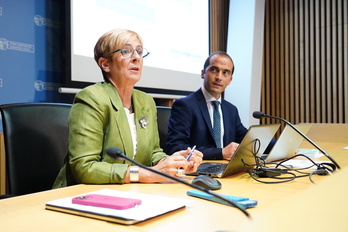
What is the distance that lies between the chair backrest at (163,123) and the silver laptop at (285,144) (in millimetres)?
726

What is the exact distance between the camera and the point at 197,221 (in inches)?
32.7

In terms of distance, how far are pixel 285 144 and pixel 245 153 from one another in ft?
1.47

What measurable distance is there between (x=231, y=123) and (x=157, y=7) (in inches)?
58.3

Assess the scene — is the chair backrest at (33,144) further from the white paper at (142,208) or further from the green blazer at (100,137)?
the white paper at (142,208)

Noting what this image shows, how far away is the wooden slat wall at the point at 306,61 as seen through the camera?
5.02m

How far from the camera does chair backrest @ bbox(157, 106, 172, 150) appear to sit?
94.4 inches

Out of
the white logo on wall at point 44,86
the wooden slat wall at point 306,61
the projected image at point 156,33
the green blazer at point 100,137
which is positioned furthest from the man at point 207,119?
the wooden slat wall at point 306,61

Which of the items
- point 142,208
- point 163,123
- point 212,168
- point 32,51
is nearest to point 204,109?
point 163,123

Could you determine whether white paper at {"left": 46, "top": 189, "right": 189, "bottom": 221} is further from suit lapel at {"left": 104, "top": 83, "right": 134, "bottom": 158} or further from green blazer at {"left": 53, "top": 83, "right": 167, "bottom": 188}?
suit lapel at {"left": 104, "top": 83, "right": 134, "bottom": 158}

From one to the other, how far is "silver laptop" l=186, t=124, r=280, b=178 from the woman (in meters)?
0.12

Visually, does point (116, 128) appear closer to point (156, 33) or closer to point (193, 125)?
point (193, 125)

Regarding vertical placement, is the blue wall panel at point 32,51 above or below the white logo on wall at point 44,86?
above

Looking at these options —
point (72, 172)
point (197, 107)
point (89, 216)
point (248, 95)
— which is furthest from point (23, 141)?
point (248, 95)

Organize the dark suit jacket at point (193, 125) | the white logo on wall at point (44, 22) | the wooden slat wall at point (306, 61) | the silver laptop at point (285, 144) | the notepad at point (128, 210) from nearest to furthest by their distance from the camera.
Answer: the notepad at point (128, 210), the silver laptop at point (285, 144), the dark suit jacket at point (193, 125), the white logo on wall at point (44, 22), the wooden slat wall at point (306, 61)
